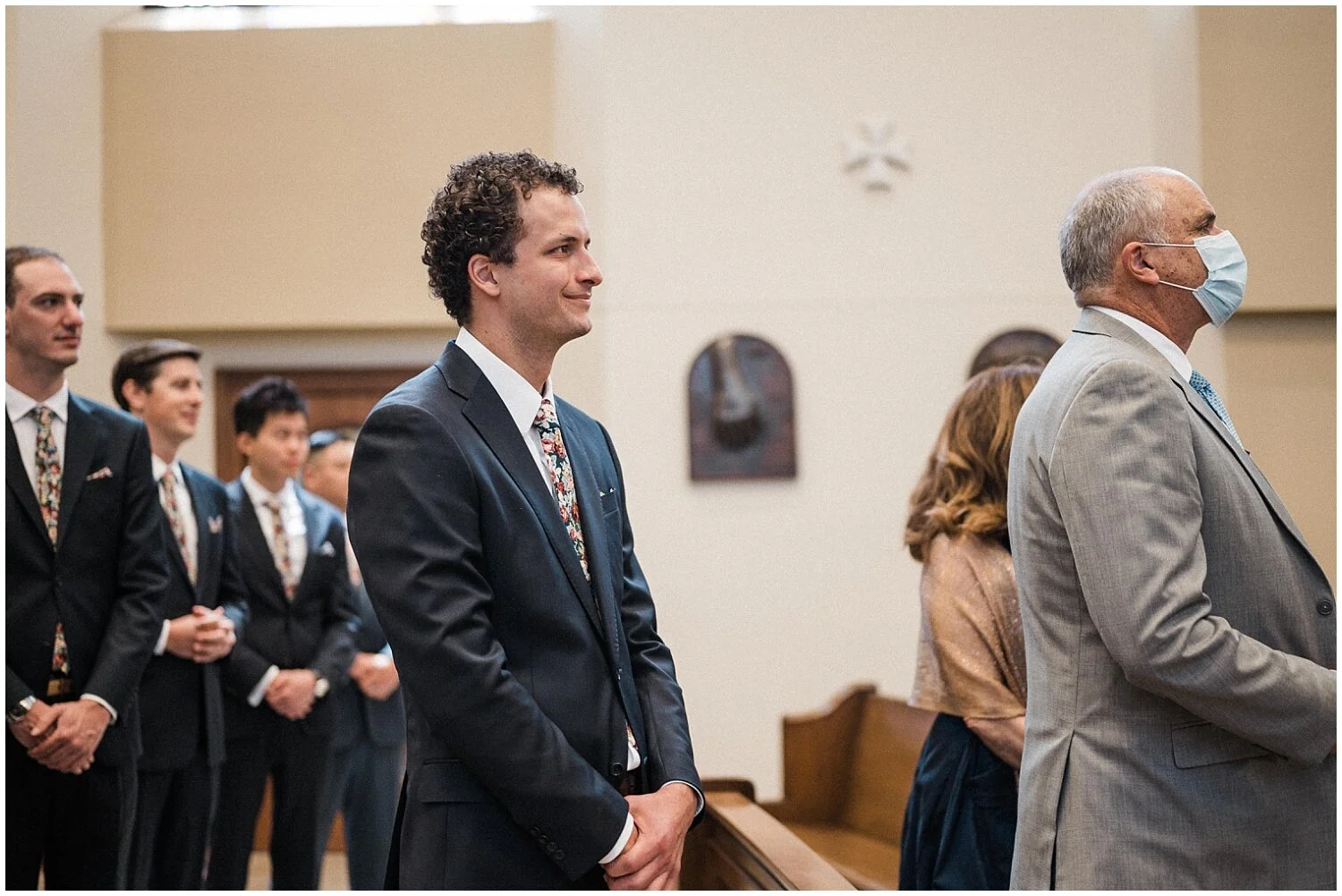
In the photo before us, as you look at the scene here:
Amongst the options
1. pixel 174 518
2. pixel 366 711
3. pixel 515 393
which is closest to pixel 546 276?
pixel 515 393

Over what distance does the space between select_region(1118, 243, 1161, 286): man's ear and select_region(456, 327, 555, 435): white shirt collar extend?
2.89ft

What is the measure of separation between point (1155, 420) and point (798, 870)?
104 cm

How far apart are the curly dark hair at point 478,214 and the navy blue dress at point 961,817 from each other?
128 cm

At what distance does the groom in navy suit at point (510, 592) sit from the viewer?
1650 millimetres

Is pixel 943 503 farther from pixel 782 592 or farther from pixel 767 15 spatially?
pixel 767 15

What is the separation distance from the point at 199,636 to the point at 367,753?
3.91 feet

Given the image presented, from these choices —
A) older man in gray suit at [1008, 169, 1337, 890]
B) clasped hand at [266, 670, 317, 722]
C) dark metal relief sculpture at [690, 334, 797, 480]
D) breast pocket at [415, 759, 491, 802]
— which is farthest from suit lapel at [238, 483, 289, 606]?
older man in gray suit at [1008, 169, 1337, 890]

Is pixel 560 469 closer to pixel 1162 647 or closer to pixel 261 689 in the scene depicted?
pixel 1162 647

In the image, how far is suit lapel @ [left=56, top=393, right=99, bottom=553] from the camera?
2756mm

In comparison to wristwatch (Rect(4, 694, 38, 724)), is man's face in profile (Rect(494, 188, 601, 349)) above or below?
above

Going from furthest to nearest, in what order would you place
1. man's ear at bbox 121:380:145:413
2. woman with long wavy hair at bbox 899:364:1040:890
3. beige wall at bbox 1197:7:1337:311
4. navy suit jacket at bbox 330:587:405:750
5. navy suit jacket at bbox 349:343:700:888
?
beige wall at bbox 1197:7:1337:311, navy suit jacket at bbox 330:587:405:750, man's ear at bbox 121:380:145:413, woman with long wavy hair at bbox 899:364:1040:890, navy suit jacket at bbox 349:343:700:888

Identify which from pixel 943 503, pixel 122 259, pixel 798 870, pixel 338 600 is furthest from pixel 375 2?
pixel 798 870

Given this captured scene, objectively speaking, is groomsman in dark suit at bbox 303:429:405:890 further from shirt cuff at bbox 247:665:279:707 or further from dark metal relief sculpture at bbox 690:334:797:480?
dark metal relief sculpture at bbox 690:334:797:480

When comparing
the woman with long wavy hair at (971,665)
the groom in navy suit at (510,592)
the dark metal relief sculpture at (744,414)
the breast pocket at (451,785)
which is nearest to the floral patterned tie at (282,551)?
the dark metal relief sculpture at (744,414)
